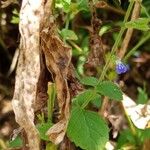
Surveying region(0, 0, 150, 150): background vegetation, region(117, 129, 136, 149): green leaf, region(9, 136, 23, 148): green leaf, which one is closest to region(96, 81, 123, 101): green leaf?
region(0, 0, 150, 150): background vegetation

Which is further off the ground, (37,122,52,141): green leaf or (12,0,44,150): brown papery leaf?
(12,0,44,150): brown papery leaf

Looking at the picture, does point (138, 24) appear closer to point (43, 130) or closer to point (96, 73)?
point (43, 130)

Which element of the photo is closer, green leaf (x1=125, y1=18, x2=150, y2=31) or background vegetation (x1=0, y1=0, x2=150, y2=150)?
green leaf (x1=125, y1=18, x2=150, y2=31)

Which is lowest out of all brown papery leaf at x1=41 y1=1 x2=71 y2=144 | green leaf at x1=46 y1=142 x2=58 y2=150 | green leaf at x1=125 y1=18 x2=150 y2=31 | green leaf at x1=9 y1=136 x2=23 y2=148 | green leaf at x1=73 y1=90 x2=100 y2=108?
green leaf at x1=9 y1=136 x2=23 y2=148

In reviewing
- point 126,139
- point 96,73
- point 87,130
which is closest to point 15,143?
point 87,130

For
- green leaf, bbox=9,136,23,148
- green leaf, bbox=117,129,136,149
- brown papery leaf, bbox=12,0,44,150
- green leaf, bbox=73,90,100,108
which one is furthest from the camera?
green leaf, bbox=117,129,136,149

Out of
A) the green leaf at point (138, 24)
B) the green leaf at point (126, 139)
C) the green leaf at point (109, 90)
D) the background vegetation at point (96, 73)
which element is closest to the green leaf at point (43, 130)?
the background vegetation at point (96, 73)

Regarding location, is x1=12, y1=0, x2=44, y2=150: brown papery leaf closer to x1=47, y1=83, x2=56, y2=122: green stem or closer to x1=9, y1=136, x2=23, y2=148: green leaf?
x1=47, y1=83, x2=56, y2=122: green stem
